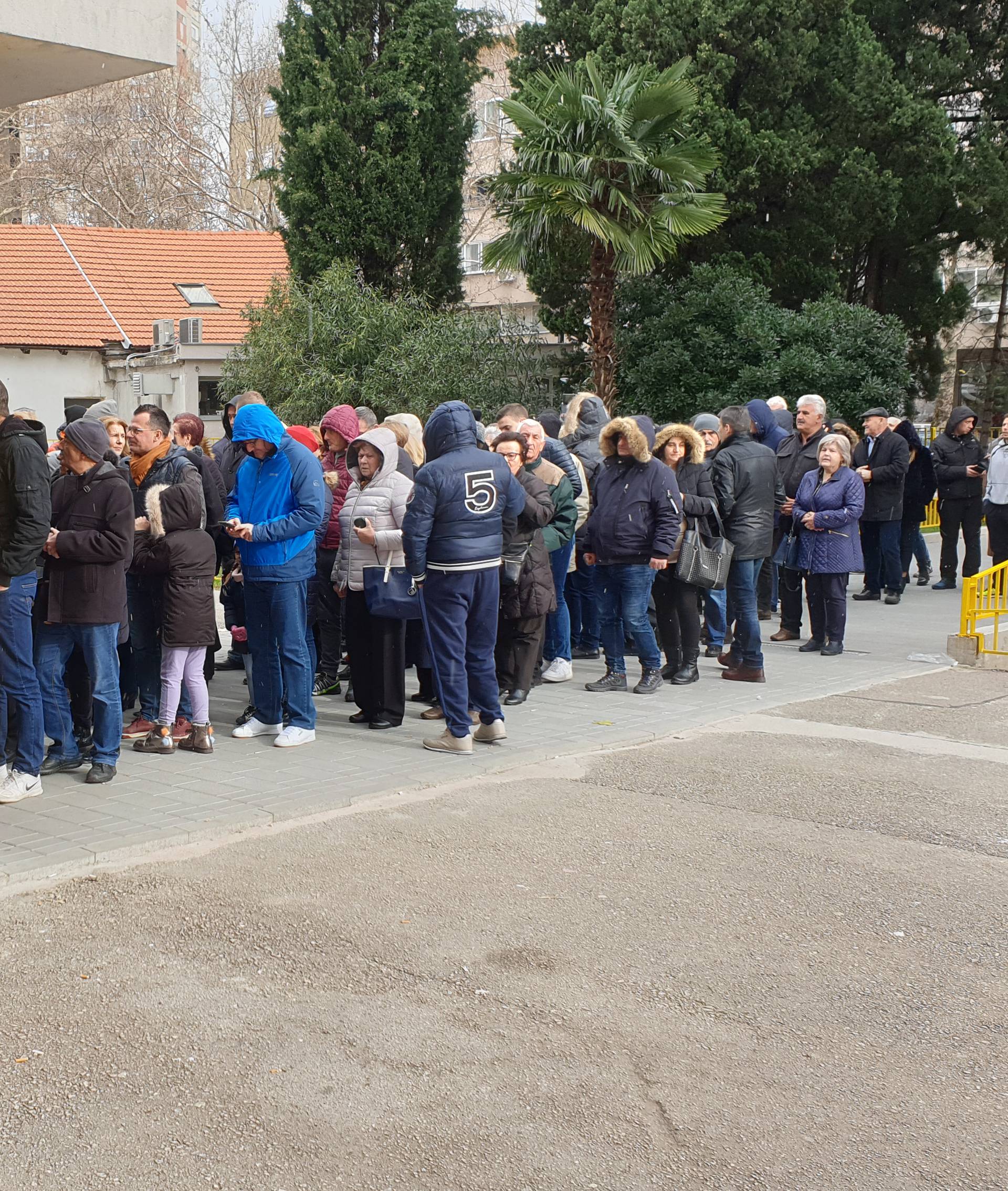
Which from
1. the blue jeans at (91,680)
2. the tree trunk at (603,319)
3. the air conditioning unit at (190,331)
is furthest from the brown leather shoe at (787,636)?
the air conditioning unit at (190,331)

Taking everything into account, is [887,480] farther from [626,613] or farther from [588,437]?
[626,613]

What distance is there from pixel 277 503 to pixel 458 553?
110 centimetres

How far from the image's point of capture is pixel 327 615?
9.88 metres

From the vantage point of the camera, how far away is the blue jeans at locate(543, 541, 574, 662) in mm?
10078

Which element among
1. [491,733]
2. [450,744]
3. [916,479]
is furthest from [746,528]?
[916,479]

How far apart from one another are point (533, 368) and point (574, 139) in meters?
4.96

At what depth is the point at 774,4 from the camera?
2188cm

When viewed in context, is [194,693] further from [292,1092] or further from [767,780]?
[292,1092]

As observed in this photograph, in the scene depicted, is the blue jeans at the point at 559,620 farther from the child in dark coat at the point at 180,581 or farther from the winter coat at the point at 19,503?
the winter coat at the point at 19,503

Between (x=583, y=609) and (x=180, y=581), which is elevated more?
(x=180, y=581)

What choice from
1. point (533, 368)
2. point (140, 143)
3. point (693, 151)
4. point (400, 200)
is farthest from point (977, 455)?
point (140, 143)

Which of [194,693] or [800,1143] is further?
[194,693]

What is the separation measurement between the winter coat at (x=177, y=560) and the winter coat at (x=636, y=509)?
302 centimetres

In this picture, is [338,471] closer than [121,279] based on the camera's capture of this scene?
Yes
